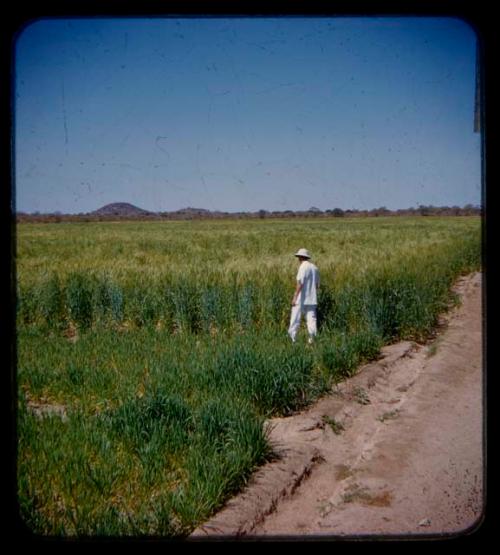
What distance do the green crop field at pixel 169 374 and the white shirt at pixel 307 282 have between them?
678 millimetres

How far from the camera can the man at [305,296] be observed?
9102 millimetres

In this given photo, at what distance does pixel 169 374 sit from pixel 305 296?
3.49 m

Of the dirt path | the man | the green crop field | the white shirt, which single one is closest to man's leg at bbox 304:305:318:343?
the man

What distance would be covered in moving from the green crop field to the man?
1.17ft

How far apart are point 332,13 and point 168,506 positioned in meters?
3.46

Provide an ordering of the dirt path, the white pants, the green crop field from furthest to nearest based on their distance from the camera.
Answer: the white pants
the dirt path
the green crop field

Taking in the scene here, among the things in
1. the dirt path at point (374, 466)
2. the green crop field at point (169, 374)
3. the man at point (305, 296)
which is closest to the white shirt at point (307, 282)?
the man at point (305, 296)

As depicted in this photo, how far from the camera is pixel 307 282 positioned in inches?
365

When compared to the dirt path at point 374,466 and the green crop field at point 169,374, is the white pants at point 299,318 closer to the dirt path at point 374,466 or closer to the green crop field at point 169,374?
the green crop field at point 169,374

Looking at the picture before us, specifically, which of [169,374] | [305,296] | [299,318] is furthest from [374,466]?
[305,296]

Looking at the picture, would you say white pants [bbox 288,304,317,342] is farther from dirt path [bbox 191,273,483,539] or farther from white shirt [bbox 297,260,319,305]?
dirt path [bbox 191,273,483,539]

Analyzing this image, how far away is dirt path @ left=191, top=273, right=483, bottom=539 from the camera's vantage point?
4.27 metres

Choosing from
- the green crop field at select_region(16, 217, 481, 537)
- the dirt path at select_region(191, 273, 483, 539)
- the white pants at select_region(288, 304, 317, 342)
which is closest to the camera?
the green crop field at select_region(16, 217, 481, 537)

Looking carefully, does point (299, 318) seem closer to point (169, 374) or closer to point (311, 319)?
point (311, 319)
